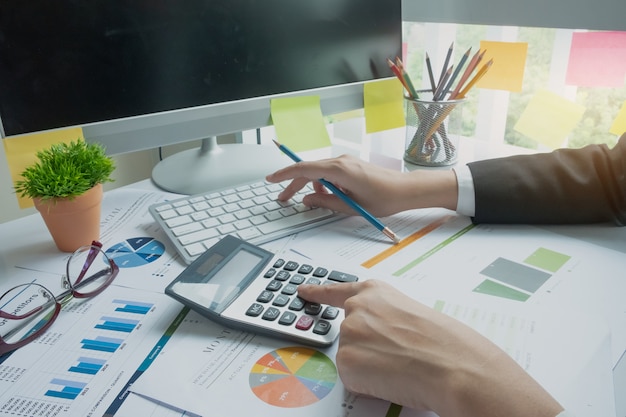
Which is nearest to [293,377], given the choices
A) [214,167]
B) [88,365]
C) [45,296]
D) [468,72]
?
[88,365]

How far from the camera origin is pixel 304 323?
43cm

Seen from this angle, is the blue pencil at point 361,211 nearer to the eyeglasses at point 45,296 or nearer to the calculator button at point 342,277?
the calculator button at point 342,277

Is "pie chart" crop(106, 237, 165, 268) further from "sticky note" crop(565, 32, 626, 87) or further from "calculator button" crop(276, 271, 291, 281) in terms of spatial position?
"sticky note" crop(565, 32, 626, 87)

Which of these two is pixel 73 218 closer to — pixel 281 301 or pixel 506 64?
pixel 281 301

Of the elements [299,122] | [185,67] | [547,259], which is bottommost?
[547,259]

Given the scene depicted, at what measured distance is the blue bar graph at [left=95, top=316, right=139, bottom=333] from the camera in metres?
0.45

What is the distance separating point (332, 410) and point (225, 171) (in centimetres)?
51

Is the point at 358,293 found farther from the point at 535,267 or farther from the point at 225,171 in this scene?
the point at 225,171

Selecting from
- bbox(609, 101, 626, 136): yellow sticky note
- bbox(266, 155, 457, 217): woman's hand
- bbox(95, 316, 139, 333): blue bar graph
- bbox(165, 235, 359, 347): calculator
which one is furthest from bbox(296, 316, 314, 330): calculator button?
bbox(609, 101, 626, 136): yellow sticky note

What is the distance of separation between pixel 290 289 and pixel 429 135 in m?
0.48

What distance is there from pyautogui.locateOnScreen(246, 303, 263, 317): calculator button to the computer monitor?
0.33 metres

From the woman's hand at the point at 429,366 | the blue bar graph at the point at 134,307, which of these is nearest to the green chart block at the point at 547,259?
the woman's hand at the point at 429,366

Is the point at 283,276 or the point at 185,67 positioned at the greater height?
the point at 185,67

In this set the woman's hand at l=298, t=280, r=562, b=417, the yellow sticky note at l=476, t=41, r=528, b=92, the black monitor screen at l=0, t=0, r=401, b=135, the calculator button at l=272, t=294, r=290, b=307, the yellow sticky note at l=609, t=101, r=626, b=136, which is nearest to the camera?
the woman's hand at l=298, t=280, r=562, b=417
